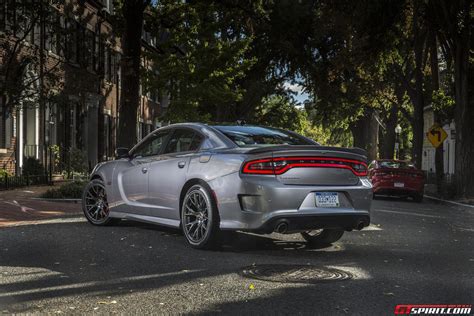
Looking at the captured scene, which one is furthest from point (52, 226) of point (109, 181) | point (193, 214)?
point (193, 214)

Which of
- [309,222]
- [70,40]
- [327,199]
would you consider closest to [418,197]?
[70,40]

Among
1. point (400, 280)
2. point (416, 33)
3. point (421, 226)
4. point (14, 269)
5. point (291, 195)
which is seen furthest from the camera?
point (416, 33)

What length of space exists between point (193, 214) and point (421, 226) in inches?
211

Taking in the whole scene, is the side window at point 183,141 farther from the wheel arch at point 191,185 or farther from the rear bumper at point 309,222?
the rear bumper at point 309,222

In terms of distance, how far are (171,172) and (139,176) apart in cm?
89

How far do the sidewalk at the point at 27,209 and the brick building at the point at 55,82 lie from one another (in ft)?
13.2

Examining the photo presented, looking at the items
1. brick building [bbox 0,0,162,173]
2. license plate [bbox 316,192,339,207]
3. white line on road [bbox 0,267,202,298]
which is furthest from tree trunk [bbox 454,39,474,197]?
white line on road [bbox 0,267,202,298]

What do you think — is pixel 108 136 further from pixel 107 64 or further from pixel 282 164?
pixel 282 164

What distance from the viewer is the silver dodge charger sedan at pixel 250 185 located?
734 centimetres

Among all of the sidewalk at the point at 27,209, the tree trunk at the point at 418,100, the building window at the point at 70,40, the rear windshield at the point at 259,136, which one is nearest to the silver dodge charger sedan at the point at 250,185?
the rear windshield at the point at 259,136

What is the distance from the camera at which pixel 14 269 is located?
6609 millimetres

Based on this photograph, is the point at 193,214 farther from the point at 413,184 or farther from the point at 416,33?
the point at 416,33

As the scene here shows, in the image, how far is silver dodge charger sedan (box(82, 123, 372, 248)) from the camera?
7344 mm

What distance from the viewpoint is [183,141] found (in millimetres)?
8797
